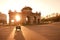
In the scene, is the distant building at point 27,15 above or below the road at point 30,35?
above

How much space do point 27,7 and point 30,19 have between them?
17.7 ft

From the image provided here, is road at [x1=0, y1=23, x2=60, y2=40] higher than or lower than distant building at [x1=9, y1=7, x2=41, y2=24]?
lower

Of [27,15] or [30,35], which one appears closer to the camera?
[30,35]

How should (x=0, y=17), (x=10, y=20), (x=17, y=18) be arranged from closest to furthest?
(x=10, y=20) < (x=17, y=18) < (x=0, y=17)

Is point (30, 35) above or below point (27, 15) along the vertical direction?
below

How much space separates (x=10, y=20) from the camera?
62.7 metres

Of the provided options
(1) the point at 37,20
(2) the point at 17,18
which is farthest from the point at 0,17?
(1) the point at 37,20

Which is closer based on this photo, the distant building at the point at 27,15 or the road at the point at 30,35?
the road at the point at 30,35

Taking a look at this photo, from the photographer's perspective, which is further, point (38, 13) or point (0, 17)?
point (0, 17)

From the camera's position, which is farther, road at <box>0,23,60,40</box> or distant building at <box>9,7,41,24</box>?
distant building at <box>9,7,41,24</box>

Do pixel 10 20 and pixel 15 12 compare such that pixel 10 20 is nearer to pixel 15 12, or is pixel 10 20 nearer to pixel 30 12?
pixel 15 12

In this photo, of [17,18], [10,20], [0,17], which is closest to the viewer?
[10,20]

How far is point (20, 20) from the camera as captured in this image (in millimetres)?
63469

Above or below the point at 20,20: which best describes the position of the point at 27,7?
above
